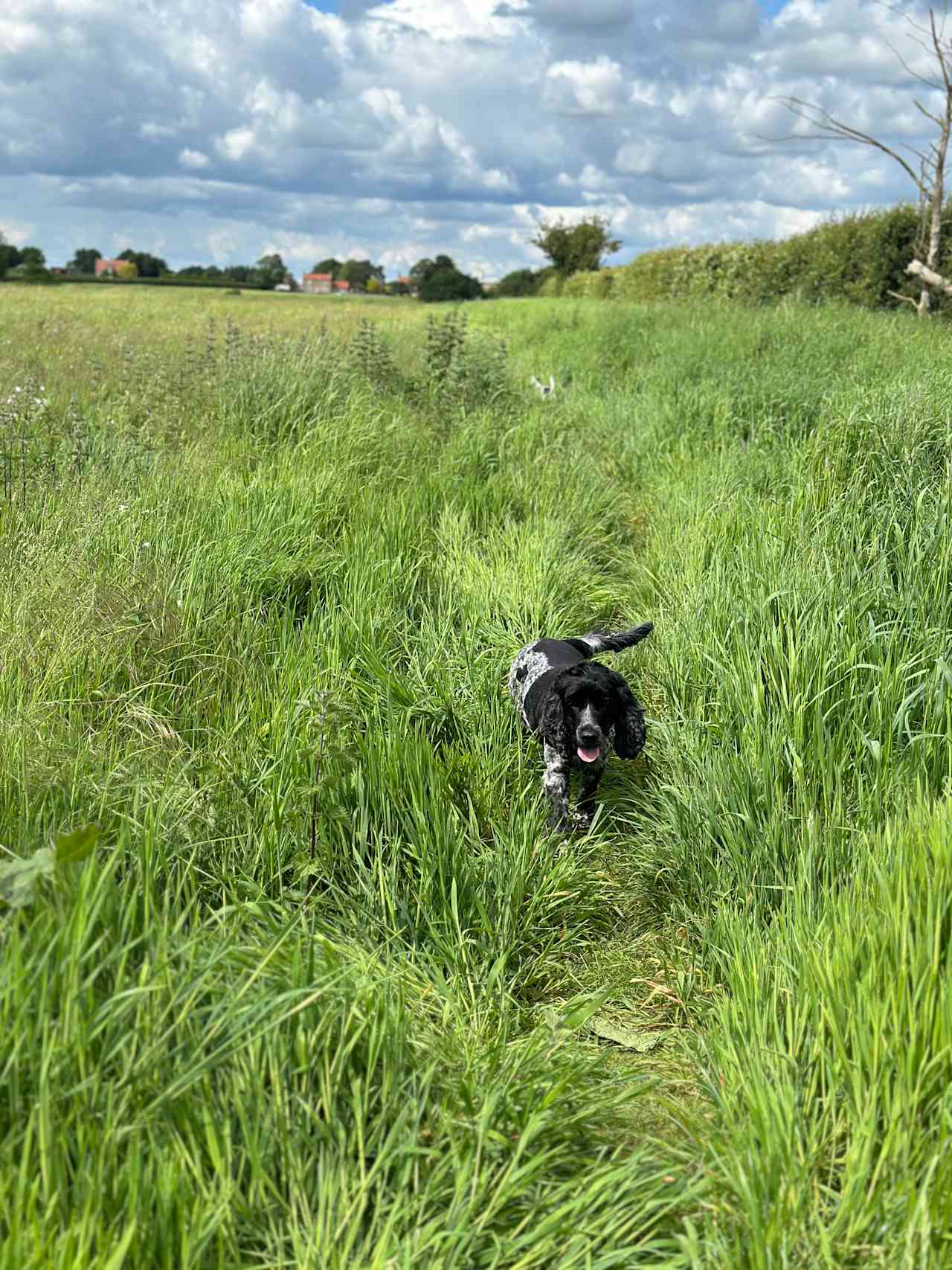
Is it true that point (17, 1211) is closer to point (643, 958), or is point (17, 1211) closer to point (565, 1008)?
point (565, 1008)

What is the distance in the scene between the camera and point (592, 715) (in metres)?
3.62

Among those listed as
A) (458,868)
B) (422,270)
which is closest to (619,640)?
(458,868)

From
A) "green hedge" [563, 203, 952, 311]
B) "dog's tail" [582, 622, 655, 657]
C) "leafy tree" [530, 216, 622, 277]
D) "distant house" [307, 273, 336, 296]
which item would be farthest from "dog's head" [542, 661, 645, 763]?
"distant house" [307, 273, 336, 296]

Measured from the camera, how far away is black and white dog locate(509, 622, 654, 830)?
3621mm

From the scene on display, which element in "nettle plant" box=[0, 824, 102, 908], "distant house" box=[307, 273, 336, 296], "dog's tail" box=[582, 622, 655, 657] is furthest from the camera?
"distant house" box=[307, 273, 336, 296]

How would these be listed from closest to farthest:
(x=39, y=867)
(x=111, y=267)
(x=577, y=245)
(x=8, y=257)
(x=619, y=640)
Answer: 1. (x=39, y=867)
2. (x=619, y=640)
3. (x=577, y=245)
4. (x=8, y=257)
5. (x=111, y=267)

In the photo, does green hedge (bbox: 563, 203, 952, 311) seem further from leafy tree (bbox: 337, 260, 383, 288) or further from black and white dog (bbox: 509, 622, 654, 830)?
leafy tree (bbox: 337, 260, 383, 288)

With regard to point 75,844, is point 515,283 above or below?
above

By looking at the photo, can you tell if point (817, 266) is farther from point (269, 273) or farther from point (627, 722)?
point (269, 273)

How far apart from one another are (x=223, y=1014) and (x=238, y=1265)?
43 cm

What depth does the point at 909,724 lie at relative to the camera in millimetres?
3342

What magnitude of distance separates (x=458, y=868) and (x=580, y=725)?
0.79m

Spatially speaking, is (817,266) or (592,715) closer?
(592,715)

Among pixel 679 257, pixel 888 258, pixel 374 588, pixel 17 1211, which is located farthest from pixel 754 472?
pixel 679 257
